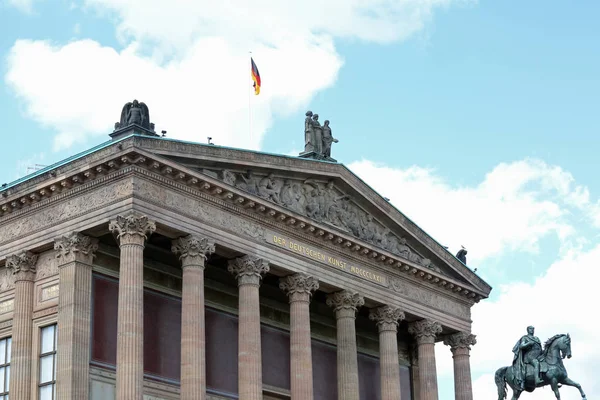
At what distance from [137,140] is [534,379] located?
16.7 meters

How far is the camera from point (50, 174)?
4441 cm

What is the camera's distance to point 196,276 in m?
44.8

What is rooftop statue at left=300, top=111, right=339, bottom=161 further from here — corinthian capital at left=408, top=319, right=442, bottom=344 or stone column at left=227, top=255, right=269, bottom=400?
corinthian capital at left=408, top=319, right=442, bottom=344

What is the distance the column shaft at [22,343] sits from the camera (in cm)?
4397

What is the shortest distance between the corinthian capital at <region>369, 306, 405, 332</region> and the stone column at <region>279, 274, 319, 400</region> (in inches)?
220

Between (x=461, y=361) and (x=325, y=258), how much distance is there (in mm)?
12575

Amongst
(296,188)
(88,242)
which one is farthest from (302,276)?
(88,242)

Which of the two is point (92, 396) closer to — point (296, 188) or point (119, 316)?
point (119, 316)

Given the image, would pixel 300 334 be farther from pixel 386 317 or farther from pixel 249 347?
pixel 386 317

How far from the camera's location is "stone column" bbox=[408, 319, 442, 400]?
2253 inches

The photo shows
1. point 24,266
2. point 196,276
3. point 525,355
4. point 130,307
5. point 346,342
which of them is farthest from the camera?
point 346,342

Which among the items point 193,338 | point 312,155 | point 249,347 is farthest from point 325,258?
point 193,338

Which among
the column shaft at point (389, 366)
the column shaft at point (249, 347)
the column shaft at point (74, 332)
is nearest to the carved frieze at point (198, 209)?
the column shaft at point (249, 347)

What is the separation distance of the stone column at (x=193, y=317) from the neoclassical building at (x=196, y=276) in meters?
0.05
